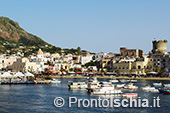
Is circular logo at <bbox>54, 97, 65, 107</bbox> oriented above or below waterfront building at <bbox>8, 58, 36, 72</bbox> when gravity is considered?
below

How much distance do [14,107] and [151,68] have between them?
290ft

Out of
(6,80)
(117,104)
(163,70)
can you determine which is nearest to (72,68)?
(163,70)

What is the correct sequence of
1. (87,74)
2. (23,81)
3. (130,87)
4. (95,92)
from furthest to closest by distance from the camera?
(87,74) < (23,81) < (130,87) < (95,92)

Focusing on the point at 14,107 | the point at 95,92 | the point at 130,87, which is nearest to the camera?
the point at 14,107

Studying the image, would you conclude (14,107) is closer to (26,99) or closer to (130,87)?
(26,99)

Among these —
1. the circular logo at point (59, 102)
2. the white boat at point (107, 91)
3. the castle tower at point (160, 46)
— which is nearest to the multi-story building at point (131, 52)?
the castle tower at point (160, 46)

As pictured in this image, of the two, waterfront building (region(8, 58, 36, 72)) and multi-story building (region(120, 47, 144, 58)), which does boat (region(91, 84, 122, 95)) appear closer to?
waterfront building (region(8, 58, 36, 72))

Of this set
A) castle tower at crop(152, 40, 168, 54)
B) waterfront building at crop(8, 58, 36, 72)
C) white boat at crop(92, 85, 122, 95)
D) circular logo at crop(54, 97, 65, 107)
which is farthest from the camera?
castle tower at crop(152, 40, 168, 54)

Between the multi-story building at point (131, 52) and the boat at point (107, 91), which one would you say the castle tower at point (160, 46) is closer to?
the multi-story building at point (131, 52)

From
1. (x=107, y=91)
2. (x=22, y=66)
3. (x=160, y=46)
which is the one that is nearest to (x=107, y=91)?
(x=107, y=91)

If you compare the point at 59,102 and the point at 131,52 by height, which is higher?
the point at 131,52

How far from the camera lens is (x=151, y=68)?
422 ft

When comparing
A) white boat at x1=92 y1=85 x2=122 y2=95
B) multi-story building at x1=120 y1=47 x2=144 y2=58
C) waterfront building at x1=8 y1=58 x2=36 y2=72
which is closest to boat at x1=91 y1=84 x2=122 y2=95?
white boat at x1=92 y1=85 x2=122 y2=95

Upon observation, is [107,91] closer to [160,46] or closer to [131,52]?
[160,46]
